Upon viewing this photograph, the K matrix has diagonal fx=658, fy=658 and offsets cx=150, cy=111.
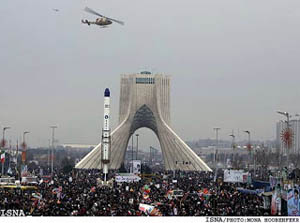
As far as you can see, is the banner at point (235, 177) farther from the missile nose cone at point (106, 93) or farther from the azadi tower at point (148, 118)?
the azadi tower at point (148, 118)

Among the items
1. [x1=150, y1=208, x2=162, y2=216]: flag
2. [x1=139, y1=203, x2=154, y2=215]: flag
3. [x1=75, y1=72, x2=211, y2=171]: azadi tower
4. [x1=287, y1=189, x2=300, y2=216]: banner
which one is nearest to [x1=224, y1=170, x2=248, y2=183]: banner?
[x1=139, y1=203, x2=154, y2=215]: flag

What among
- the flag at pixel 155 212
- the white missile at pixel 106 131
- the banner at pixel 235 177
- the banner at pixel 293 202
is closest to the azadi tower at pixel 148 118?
the white missile at pixel 106 131

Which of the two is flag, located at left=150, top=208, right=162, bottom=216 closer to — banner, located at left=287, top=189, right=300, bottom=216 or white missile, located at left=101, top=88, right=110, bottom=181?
banner, located at left=287, top=189, right=300, bottom=216

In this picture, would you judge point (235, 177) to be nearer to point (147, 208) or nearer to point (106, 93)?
point (147, 208)

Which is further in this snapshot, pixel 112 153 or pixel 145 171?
pixel 112 153

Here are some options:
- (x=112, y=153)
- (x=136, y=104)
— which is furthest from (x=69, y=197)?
(x=136, y=104)

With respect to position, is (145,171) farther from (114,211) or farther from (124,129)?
(114,211)
